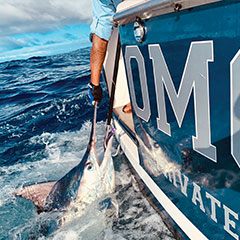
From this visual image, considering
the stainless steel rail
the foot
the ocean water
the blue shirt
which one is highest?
the blue shirt

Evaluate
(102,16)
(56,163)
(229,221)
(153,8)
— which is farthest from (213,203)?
(56,163)

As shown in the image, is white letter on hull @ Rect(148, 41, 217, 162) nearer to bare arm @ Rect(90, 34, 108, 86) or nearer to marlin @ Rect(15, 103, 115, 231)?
bare arm @ Rect(90, 34, 108, 86)

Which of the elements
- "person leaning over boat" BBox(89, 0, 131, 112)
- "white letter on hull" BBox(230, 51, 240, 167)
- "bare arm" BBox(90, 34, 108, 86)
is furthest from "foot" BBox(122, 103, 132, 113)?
"white letter on hull" BBox(230, 51, 240, 167)

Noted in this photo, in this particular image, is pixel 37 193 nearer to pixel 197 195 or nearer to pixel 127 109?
pixel 127 109

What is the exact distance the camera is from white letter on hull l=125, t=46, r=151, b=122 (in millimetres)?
1203

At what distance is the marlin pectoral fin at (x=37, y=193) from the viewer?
2.11 m

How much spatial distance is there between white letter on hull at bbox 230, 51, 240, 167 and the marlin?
4.49ft

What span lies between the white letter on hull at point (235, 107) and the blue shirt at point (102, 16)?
129cm

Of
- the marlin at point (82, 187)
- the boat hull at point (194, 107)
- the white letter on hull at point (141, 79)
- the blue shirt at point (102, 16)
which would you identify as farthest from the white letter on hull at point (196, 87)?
the marlin at point (82, 187)

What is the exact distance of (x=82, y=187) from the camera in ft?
6.82

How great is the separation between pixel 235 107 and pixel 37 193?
1949mm

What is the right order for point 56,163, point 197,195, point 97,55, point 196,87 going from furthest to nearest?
point 56,163
point 97,55
point 197,195
point 196,87

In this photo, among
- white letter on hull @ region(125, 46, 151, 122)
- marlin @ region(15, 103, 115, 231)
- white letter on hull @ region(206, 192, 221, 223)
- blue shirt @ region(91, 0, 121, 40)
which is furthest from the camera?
marlin @ region(15, 103, 115, 231)

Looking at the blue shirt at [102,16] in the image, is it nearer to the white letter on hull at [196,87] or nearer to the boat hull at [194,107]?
the boat hull at [194,107]
